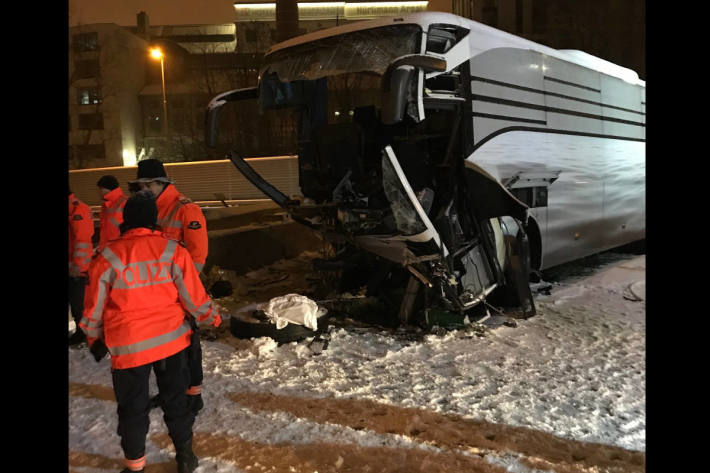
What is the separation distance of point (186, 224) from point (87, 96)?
40.6 m

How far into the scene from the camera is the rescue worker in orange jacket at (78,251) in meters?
5.94

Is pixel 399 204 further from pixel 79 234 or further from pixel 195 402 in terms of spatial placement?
pixel 79 234

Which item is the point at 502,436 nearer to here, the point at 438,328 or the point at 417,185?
the point at 438,328

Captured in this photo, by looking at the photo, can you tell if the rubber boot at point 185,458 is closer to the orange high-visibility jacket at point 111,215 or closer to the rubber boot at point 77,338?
the orange high-visibility jacket at point 111,215

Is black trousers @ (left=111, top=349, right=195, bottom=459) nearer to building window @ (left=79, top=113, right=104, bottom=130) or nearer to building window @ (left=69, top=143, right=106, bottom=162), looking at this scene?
building window @ (left=69, top=143, right=106, bottom=162)

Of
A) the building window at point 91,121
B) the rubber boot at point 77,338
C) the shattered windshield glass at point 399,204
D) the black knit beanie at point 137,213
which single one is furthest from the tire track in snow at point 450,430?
the building window at point 91,121

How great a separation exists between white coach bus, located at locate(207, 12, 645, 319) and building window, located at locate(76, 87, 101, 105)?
3669cm

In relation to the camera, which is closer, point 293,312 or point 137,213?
point 137,213

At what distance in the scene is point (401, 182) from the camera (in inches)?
209

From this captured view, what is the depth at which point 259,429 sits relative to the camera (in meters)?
4.03

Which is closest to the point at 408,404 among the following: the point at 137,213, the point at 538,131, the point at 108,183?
the point at 137,213

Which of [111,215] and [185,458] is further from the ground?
[111,215]

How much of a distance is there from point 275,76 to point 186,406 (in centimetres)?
466

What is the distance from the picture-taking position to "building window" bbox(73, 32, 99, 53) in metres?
38.2
